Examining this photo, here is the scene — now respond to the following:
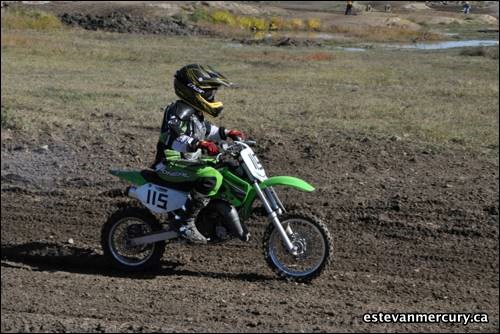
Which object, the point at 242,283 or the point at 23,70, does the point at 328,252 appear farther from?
Answer: the point at 23,70

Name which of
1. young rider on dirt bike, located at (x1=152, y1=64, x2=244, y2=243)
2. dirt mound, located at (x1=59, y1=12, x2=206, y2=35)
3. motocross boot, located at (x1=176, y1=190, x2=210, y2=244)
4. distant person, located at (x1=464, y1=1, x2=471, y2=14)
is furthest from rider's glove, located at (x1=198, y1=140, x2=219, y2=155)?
dirt mound, located at (x1=59, y1=12, x2=206, y2=35)

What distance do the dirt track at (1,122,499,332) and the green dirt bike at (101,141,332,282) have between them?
0.20 m

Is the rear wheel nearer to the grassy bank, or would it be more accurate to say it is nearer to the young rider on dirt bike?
the young rider on dirt bike

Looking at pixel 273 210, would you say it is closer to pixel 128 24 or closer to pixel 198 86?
pixel 198 86

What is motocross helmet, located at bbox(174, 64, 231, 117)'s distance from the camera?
21.3ft

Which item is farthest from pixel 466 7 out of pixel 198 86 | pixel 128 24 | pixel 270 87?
pixel 128 24

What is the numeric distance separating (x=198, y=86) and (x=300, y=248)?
68.2 inches

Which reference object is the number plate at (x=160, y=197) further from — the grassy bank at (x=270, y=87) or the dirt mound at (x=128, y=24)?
the dirt mound at (x=128, y=24)

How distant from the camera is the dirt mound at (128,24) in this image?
41.4 metres

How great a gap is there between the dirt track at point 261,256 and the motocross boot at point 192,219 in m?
0.40

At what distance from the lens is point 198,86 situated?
21.3ft

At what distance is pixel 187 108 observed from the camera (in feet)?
21.5

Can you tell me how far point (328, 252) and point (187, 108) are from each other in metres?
1.83

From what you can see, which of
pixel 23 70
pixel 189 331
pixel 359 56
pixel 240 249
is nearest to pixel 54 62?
pixel 23 70
